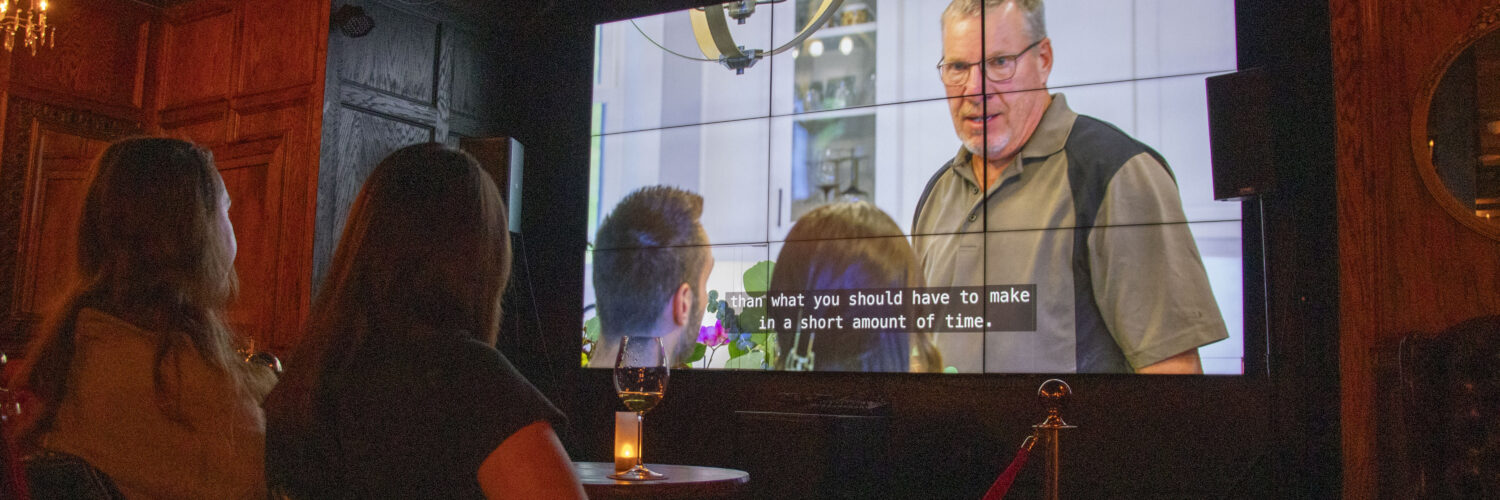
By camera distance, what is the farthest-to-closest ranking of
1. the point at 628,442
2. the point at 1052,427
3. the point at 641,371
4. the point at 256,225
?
1. the point at 256,225
2. the point at 628,442
3. the point at 641,371
4. the point at 1052,427

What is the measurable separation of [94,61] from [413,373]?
498 cm

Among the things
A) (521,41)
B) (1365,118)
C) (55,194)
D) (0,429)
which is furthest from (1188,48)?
(55,194)

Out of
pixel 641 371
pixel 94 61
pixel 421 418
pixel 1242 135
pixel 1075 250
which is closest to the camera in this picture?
pixel 421 418

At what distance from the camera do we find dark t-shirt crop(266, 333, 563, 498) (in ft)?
3.19

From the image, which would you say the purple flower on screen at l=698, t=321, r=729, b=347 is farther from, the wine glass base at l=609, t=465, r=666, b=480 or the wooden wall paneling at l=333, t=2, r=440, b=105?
the wine glass base at l=609, t=465, r=666, b=480

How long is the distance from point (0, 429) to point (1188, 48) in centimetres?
375

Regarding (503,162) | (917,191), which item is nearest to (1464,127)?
(917,191)

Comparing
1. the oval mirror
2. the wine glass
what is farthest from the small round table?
the oval mirror

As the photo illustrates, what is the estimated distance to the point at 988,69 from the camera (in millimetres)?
4129

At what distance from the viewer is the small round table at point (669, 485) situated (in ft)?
7.86

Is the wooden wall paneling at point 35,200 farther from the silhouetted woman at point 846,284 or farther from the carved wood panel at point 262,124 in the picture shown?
the silhouetted woman at point 846,284

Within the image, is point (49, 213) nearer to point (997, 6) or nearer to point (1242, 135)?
point (997, 6)

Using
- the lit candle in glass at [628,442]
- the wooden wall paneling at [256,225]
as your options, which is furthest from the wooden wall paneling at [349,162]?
the lit candle in glass at [628,442]

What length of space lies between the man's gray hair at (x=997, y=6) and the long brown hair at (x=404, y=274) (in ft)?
11.0
